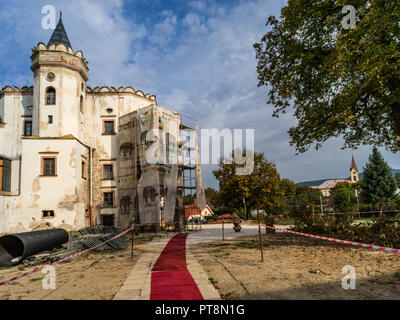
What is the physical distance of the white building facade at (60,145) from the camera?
18.9 metres

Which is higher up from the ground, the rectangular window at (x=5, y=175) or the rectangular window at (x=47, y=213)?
the rectangular window at (x=5, y=175)

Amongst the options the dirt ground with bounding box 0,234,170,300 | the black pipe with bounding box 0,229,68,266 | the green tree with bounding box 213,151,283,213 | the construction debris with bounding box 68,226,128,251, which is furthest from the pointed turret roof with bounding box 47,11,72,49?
the green tree with bounding box 213,151,283,213

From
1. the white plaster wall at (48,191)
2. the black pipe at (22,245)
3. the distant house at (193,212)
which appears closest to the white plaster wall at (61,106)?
the white plaster wall at (48,191)

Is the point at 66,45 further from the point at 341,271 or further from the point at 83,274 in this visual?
the point at 341,271

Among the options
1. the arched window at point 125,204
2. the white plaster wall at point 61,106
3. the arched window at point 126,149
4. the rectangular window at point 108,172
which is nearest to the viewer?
the white plaster wall at point 61,106

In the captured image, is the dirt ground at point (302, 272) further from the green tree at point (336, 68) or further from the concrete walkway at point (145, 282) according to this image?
the green tree at point (336, 68)

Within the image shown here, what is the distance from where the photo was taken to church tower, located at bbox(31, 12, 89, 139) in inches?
802

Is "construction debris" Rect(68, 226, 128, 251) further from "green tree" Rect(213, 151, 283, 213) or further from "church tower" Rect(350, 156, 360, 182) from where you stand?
"church tower" Rect(350, 156, 360, 182)

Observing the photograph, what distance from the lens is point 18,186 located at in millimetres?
19953

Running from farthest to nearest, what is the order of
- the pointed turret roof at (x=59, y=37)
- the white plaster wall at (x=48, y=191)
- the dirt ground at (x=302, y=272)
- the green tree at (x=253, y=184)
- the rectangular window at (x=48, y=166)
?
the green tree at (x=253, y=184) < the pointed turret roof at (x=59, y=37) < the rectangular window at (x=48, y=166) < the white plaster wall at (x=48, y=191) < the dirt ground at (x=302, y=272)

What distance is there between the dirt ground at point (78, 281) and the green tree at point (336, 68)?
8.84 m

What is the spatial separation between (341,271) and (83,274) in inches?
278

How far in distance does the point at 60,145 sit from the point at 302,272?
63.7 feet

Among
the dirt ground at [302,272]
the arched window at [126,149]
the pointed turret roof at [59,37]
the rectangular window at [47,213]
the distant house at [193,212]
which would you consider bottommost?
the distant house at [193,212]
